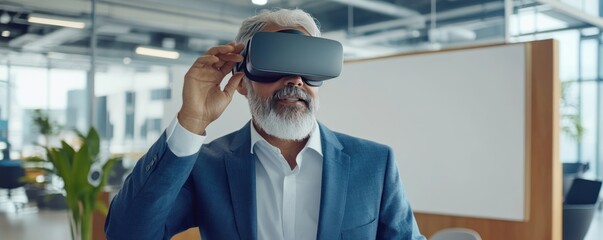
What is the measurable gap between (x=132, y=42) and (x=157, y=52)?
0.27 m

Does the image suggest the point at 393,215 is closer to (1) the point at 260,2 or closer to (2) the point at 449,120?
(2) the point at 449,120

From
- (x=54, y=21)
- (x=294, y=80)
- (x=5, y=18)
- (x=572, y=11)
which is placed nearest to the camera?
(x=294, y=80)

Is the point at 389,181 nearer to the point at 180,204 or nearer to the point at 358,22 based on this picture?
the point at 180,204

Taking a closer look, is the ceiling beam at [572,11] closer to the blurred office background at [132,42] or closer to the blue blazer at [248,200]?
the blurred office background at [132,42]

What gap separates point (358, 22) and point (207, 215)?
5646 millimetres

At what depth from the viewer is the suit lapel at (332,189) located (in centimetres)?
115

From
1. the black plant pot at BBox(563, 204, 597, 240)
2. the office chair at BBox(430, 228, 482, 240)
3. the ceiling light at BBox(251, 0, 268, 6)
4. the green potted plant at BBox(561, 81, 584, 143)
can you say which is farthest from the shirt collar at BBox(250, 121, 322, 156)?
the green potted plant at BBox(561, 81, 584, 143)

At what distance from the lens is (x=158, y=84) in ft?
16.9

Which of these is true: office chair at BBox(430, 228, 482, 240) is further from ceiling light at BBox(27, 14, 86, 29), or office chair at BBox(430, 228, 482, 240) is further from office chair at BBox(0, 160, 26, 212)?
ceiling light at BBox(27, 14, 86, 29)

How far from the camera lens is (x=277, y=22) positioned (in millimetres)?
1229

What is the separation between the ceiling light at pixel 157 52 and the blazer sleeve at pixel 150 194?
4.07m

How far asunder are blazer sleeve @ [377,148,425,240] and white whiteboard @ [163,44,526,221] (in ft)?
6.88

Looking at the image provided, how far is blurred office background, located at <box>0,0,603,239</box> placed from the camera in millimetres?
4285

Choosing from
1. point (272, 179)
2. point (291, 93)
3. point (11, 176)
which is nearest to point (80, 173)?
point (11, 176)
